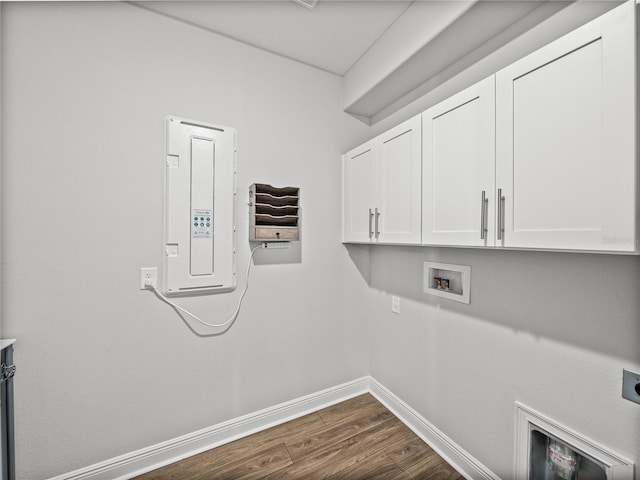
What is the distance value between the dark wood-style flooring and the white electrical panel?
102cm

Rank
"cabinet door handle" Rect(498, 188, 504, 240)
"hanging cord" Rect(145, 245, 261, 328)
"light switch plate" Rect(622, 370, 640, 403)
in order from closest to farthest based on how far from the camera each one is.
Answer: "light switch plate" Rect(622, 370, 640, 403) → "cabinet door handle" Rect(498, 188, 504, 240) → "hanging cord" Rect(145, 245, 261, 328)

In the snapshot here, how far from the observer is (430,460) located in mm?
1588

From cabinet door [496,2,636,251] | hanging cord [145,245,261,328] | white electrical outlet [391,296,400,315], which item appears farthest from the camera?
white electrical outlet [391,296,400,315]

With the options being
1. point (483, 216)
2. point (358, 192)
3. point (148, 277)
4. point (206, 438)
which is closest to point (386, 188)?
point (358, 192)

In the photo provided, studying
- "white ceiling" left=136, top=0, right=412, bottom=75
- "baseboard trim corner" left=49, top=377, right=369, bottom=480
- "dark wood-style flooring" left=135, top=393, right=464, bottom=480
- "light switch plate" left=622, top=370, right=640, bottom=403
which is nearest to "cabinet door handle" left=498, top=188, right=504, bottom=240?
"light switch plate" left=622, top=370, right=640, bottom=403

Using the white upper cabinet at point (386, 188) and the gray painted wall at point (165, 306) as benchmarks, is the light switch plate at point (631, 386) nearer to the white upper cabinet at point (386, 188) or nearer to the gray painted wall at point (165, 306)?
the gray painted wall at point (165, 306)

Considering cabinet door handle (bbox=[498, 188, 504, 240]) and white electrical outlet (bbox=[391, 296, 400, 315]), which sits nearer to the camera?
cabinet door handle (bbox=[498, 188, 504, 240])

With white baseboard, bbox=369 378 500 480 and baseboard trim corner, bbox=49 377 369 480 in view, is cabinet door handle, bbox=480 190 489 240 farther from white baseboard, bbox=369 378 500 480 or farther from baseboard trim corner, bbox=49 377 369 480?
baseboard trim corner, bbox=49 377 369 480

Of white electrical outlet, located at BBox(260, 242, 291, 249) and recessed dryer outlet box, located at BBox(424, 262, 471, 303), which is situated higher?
white electrical outlet, located at BBox(260, 242, 291, 249)

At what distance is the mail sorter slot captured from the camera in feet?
5.75

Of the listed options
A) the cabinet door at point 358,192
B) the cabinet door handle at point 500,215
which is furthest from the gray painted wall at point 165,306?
the cabinet door at point 358,192

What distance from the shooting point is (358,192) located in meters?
2.02

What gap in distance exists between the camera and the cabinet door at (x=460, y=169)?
3.83 feet

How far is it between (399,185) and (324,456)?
67.8 inches
